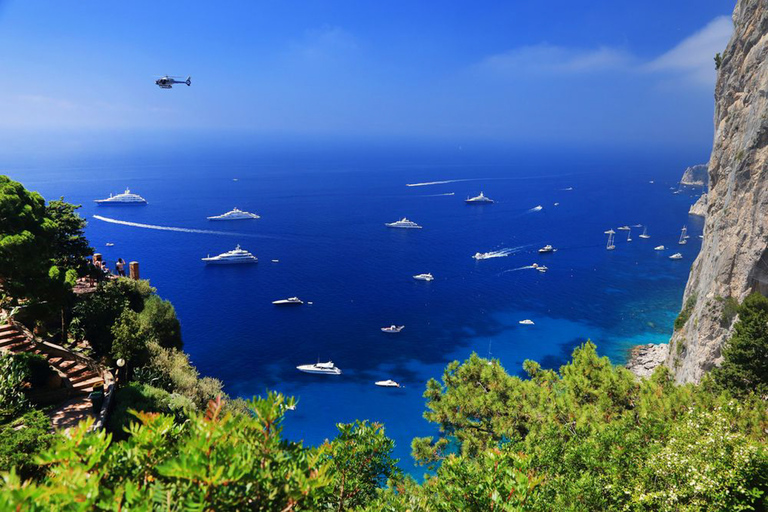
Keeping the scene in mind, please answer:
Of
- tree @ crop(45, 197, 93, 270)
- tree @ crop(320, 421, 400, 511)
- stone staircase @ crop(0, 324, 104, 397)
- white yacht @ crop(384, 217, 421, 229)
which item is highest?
tree @ crop(45, 197, 93, 270)

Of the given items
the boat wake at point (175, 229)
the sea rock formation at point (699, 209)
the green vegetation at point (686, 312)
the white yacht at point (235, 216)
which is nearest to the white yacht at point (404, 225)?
the boat wake at point (175, 229)

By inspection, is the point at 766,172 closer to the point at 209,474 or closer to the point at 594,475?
the point at 594,475

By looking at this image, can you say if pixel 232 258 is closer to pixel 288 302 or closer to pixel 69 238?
pixel 288 302

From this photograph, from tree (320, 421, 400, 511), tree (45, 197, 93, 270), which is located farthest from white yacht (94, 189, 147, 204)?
tree (320, 421, 400, 511)

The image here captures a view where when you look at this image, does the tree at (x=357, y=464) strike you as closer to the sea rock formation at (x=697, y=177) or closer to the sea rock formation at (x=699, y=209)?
the sea rock formation at (x=699, y=209)

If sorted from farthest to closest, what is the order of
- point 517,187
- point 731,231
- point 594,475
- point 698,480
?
point 517,187
point 731,231
point 594,475
point 698,480

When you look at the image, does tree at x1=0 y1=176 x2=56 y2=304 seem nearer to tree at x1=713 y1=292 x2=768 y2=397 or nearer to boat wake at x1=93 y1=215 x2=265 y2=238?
tree at x1=713 y1=292 x2=768 y2=397

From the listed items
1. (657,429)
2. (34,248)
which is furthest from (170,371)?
(657,429)
